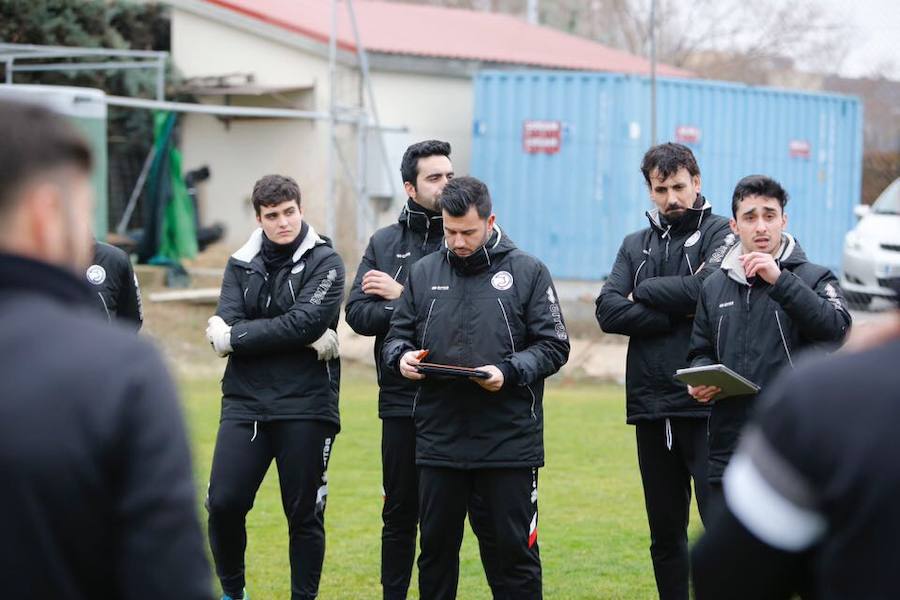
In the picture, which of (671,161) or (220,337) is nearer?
(671,161)

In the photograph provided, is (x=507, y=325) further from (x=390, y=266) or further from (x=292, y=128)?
(x=292, y=128)

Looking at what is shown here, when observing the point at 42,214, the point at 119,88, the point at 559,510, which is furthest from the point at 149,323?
the point at 42,214

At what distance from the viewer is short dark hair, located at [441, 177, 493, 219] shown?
5367mm

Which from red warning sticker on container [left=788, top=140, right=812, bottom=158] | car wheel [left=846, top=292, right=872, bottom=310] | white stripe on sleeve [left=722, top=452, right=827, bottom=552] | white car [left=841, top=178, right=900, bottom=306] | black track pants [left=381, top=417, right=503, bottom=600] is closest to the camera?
white stripe on sleeve [left=722, top=452, right=827, bottom=552]

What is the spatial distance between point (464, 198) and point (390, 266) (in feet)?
3.29

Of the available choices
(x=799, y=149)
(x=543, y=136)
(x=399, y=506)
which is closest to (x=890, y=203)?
(x=799, y=149)

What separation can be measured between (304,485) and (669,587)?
5.62 ft

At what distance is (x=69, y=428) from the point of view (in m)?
2.00

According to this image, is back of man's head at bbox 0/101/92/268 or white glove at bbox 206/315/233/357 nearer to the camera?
back of man's head at bbox 0/101/92/268

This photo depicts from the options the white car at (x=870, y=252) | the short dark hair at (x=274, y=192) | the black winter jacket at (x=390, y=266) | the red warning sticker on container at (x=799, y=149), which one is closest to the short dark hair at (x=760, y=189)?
the black winter jacket at (x=390, y=266)

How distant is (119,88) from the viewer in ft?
66.9

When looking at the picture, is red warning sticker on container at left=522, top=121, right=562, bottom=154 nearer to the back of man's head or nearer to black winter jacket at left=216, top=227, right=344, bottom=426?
black winter jacket at left=216, top=227, right=344, bottom=426

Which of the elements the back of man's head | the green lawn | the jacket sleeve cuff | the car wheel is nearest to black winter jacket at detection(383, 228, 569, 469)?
the jacket sleeve cuff

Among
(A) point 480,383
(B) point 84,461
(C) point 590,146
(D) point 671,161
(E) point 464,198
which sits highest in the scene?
(C) point 590,146
